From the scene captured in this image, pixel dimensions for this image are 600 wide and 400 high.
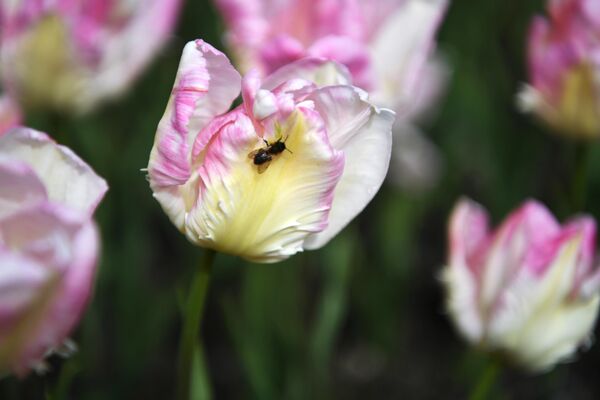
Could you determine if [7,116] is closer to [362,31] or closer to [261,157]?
[261,157]

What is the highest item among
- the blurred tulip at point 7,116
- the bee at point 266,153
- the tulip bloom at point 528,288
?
the bee at point 266,153

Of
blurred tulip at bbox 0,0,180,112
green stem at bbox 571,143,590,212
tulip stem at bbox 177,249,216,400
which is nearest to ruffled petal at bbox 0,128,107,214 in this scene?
tulip stem at bbox 177,249,216,400

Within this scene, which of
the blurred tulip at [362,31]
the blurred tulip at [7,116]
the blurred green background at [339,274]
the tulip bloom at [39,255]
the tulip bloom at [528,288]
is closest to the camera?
the tulip bloom at [39,255]

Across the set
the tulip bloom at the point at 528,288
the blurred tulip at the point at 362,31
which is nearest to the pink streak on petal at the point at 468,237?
the tulip bloom at the point at 528,288

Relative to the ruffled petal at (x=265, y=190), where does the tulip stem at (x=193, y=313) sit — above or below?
below

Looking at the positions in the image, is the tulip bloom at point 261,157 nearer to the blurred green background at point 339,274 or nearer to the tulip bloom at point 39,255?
the tulip bloom at point 39,255

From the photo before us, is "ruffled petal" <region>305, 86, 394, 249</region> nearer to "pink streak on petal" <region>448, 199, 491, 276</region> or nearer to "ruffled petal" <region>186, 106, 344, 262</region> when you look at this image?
"ruffled petal" <region>186, 106, 344, 262</region>
